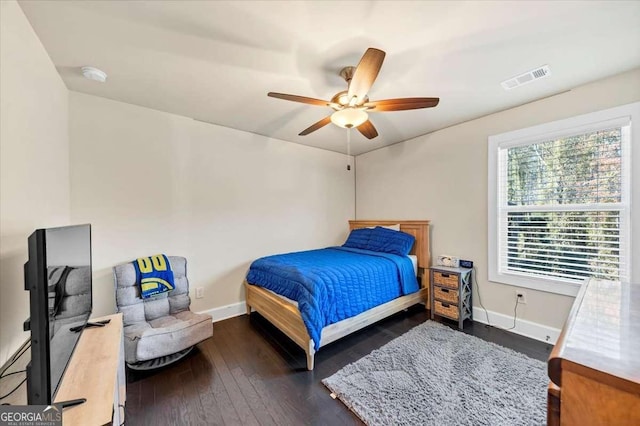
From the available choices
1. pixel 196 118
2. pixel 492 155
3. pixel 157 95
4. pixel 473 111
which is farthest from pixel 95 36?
pixel 492 155

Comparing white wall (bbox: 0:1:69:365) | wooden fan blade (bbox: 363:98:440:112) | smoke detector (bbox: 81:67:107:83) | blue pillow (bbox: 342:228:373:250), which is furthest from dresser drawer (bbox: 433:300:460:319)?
smoke detector (bbox: 81:67:107:83)

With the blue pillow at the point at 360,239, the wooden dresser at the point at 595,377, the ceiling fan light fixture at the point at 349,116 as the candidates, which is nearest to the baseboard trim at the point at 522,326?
the blue pillow at the point at 360,239

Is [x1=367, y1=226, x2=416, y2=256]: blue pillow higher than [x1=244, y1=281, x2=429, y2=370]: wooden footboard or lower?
higher

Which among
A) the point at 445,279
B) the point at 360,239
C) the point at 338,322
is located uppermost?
the point at 360,239

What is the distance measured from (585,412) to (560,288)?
8.22 feet

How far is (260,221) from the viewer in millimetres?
3455

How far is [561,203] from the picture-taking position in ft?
7.96

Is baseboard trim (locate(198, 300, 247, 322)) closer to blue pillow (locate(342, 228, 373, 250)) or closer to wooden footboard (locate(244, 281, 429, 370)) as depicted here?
wooden footboard (locate(244, 281, 429, 370))

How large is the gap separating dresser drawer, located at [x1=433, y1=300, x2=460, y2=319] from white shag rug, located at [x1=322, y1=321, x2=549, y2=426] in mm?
379

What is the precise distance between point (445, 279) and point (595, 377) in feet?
8.20

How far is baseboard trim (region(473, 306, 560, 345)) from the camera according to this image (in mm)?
2430

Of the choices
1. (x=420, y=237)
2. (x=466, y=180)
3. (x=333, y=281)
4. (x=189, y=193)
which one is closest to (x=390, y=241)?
(x=420, y=237)

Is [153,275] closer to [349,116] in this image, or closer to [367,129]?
[349,116]

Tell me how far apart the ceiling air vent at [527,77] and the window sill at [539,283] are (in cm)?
193
